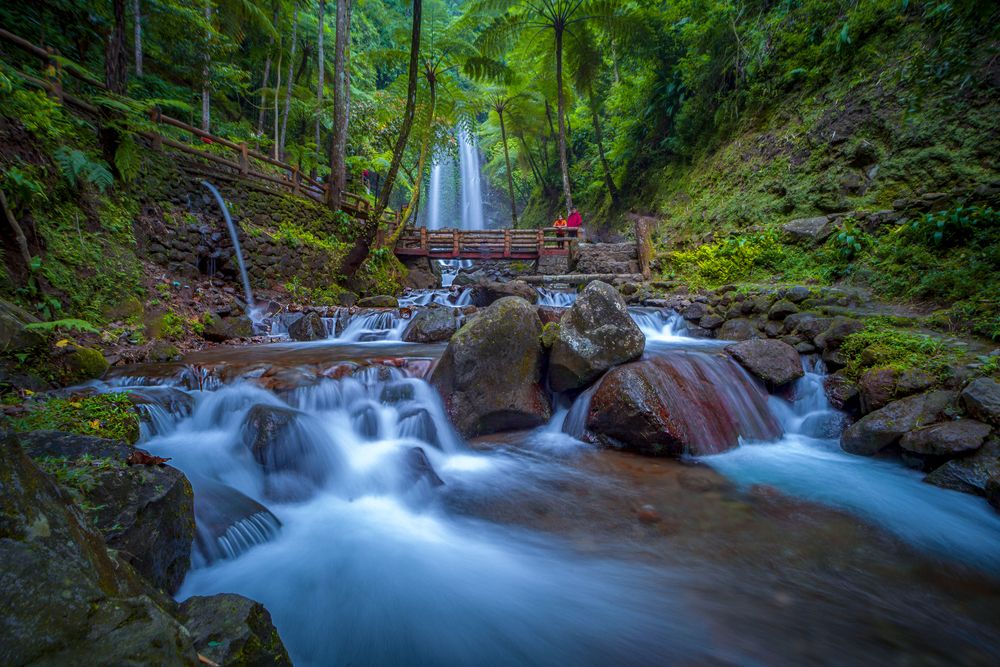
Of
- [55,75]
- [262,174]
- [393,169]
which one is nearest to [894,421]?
[393,169]

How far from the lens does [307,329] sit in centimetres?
849

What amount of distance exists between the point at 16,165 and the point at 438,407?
6.37m

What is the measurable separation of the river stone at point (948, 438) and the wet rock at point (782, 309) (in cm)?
316

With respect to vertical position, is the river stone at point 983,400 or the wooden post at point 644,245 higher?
the wooden post at point 644,245

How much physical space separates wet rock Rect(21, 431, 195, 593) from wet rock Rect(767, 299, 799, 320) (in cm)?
758

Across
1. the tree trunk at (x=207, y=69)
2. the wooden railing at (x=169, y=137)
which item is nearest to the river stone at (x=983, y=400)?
the wooden railing at (x=169, y=137)

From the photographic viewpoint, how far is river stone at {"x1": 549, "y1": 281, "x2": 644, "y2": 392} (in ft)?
16.4

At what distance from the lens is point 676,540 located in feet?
9.86

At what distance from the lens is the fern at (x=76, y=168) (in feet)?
19.9

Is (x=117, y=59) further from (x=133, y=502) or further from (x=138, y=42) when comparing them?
(x=133, y=502)

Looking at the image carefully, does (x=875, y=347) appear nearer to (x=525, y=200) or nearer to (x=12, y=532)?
(x=12, y=532)

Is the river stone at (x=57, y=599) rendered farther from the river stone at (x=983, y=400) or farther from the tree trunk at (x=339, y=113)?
the tree trunk at (x=339, y=113)

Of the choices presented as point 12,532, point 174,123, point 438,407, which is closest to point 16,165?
point 174,123

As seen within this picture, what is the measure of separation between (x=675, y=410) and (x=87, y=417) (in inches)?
205
